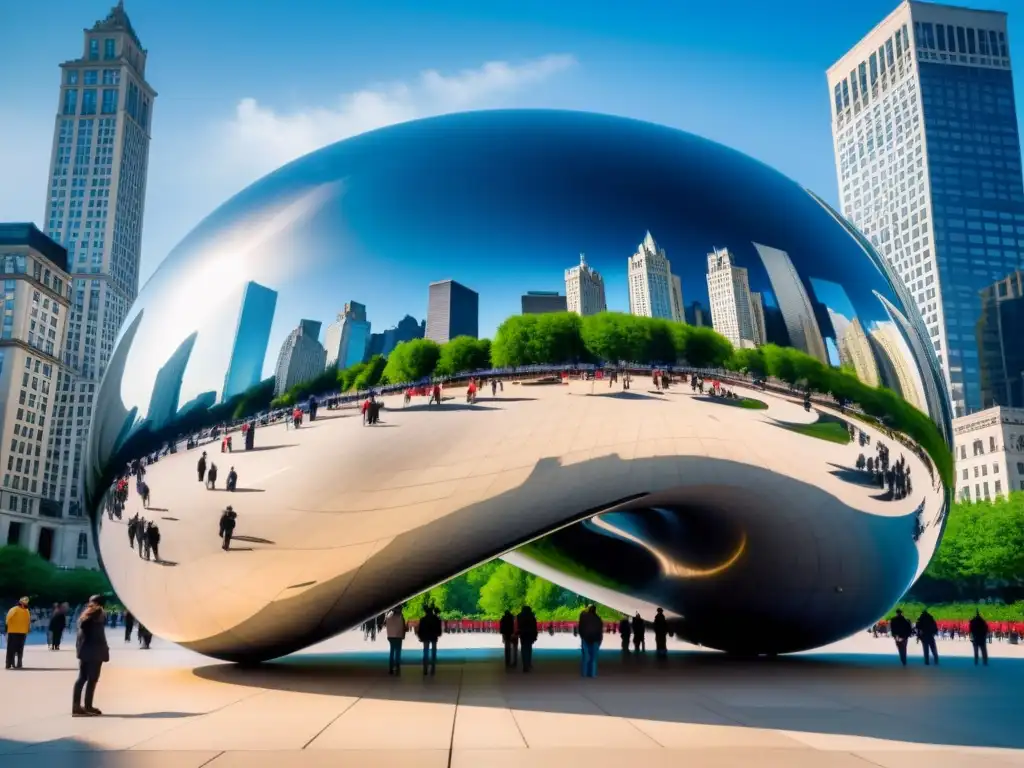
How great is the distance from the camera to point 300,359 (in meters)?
8.40

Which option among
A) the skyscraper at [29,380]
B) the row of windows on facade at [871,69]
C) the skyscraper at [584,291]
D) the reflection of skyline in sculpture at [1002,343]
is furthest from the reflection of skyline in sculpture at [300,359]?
the row of windows on facade at [871,69]

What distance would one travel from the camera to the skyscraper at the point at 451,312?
27.5 ft

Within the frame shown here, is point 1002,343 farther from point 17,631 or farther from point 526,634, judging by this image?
point 17,631

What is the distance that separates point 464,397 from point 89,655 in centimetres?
412

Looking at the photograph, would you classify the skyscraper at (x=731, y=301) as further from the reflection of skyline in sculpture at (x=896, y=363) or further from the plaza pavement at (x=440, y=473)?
the reflection of skyline in sculpture at (x=896, y=363)

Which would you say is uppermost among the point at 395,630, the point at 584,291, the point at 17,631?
the point at 584,291

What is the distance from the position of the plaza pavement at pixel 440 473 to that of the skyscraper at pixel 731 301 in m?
0.58

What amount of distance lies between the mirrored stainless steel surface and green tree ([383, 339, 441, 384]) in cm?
18

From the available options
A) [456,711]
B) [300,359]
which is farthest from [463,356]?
[456,711]

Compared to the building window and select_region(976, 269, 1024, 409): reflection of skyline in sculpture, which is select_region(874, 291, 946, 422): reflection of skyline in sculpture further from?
the building window

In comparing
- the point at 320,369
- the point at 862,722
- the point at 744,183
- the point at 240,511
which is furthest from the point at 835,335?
the point at 240,511

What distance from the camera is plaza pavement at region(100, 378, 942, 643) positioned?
8.22m

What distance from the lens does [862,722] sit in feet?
23.8

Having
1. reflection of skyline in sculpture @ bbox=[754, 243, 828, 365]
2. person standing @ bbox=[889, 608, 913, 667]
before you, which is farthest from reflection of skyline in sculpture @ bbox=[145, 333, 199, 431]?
person standing @ bbox=[889, 608, 913, 667]
